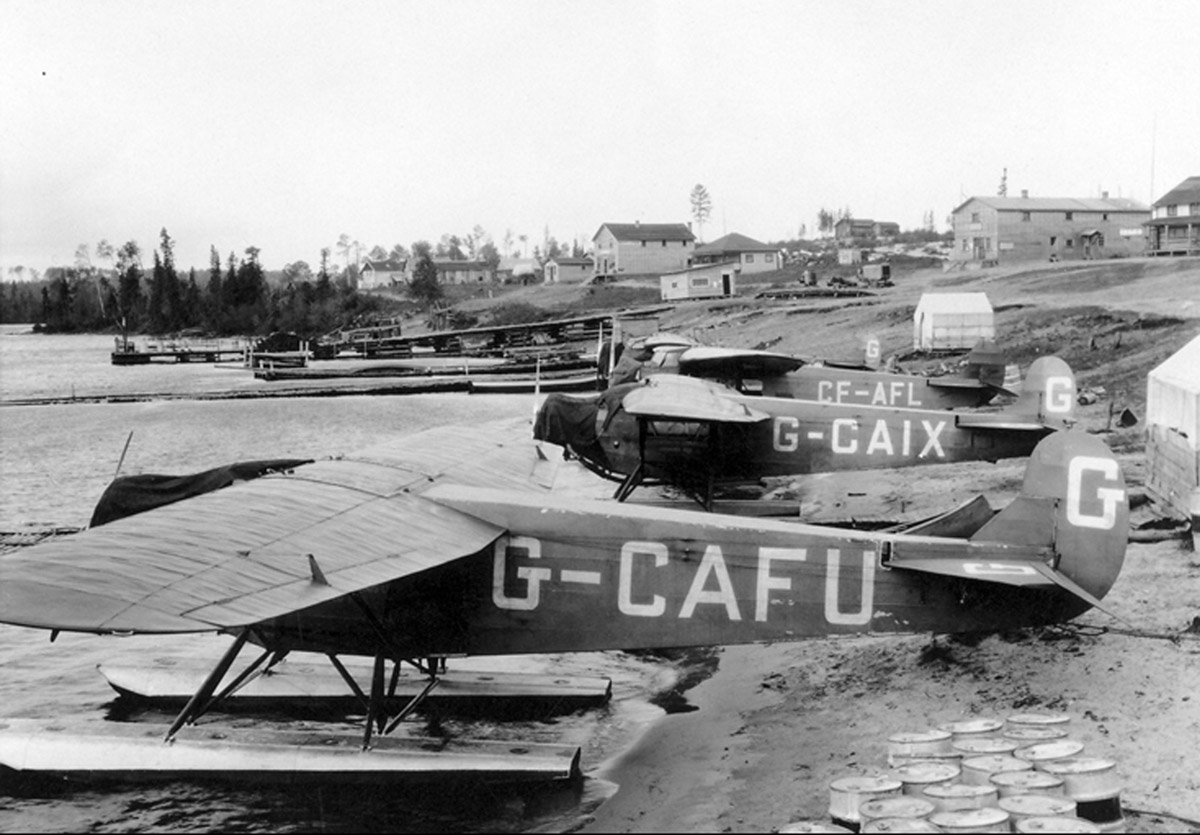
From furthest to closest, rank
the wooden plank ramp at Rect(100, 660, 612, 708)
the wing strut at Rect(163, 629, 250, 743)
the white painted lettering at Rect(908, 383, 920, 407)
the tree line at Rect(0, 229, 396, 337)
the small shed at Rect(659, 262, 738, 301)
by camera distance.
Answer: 1. the tree line at Rect(0, 229, 396, 337)
2. the small shed at Rect(659, 262, 738, 301)
3. the white painted lettering at Rect(908, 383, 920, 407)
4. the wooden plank ramp at Rect(100, 660, 612, 708)
5. the wing strut at Rect(163, 629, 250, 743)

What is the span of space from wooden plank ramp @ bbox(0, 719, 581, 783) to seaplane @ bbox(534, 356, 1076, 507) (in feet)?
21.7

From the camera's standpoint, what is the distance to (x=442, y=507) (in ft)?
27.6

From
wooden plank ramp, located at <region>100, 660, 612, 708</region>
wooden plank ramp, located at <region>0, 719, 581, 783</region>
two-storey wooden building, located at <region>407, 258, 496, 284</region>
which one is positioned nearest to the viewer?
wooden plank ramp, located at <region>0, 719, 581, 783</region>

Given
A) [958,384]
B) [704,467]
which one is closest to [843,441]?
[704,467]

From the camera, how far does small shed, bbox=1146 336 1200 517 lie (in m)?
10.8

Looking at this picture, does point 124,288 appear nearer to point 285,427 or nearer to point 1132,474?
point 285,427

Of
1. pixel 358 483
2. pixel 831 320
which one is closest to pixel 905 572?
pixel 358 483

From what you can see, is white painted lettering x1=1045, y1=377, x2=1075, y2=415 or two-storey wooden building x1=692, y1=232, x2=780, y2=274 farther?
two-storey wooden building x1=692, y1=232, x2=780, y2=274

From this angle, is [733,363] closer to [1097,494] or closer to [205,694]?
[1097,494]

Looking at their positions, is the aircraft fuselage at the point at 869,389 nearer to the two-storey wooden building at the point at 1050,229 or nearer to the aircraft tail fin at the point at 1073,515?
the aircraft tail fin at the point at 1073,515

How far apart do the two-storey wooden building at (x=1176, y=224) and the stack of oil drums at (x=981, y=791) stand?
5558 centimetres

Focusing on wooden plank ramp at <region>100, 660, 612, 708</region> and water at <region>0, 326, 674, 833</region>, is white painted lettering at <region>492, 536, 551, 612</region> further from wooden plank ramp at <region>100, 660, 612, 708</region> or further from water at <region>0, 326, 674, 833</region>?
wooden plank ramp at <region>100, 660, 612, 708</region>

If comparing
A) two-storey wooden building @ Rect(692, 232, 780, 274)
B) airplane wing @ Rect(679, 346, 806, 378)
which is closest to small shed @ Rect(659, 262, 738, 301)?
two-storey wooden building @ Rect(692, 232, 780, 274)

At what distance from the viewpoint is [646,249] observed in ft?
296
